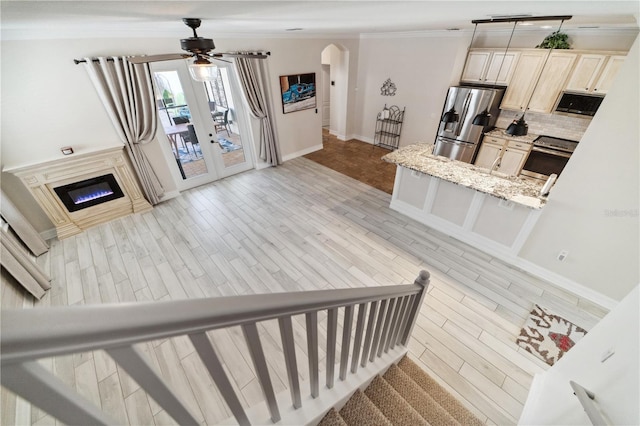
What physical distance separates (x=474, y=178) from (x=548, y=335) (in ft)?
5.94

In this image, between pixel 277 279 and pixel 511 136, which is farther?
pixel 511 136

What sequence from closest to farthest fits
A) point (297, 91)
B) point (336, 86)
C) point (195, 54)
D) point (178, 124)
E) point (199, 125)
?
point (195, 54) → point (178, 124) → point (199, 125) → point (297, 91) → point (336, 86)

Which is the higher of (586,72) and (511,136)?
(586,72)

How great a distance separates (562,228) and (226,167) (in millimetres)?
5253

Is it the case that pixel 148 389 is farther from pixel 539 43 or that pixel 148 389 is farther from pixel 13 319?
pixel 539 43

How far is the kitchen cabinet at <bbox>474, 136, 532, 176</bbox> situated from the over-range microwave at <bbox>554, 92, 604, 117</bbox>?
0.68 metres

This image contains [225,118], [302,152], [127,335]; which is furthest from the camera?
[302,152]

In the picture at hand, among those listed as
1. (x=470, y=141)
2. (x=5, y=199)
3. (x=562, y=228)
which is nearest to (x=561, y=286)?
(x=562, y=228)

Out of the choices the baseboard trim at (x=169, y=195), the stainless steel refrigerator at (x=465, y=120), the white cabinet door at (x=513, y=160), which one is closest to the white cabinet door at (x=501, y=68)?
the stainless steel refrigerator at (x=465, y=120)

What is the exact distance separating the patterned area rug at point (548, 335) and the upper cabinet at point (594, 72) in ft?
12.0

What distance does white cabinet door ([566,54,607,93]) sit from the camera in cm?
362

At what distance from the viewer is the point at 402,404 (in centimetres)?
155

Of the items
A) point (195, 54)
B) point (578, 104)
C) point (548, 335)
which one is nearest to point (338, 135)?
point (578, 104)

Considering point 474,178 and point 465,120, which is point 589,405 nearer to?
point 474,178
